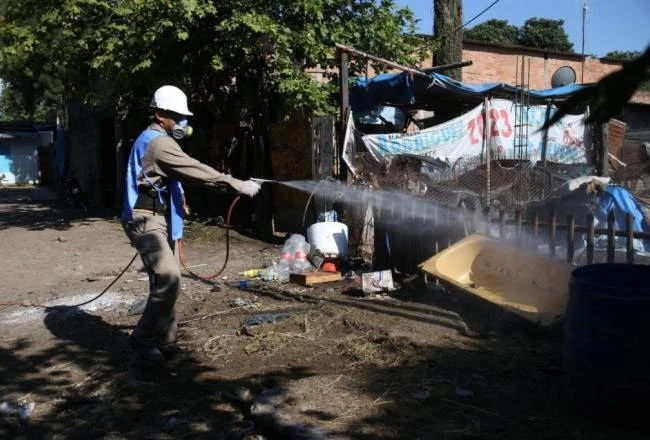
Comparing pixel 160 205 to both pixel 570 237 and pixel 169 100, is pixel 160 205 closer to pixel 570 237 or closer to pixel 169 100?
pixel 169 100

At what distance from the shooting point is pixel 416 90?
1140cm

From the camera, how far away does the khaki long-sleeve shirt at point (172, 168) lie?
495 centimetres

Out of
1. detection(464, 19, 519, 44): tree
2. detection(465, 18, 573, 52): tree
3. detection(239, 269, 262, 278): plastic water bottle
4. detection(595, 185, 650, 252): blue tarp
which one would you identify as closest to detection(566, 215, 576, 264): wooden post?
detection(595, 185, 650, 252): blue tarp

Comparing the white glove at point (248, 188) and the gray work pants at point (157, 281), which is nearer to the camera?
the gray work pants at point (157, 281)

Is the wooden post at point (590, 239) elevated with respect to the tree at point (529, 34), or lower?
lower

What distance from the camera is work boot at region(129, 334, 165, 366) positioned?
15.8 ft

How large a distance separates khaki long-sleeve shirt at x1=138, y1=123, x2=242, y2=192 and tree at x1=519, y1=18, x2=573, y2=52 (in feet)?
145

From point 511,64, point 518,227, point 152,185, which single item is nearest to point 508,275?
point 518,227

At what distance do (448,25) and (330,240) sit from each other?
7025mm

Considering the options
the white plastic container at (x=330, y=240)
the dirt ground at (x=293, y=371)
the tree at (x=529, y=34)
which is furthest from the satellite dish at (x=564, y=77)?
the tree at (x=529, y=34)

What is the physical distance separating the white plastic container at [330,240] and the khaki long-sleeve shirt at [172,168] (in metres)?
3.47

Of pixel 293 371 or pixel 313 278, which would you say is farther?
pixel 313 278

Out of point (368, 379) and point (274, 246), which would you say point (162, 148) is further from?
point (274, 246)

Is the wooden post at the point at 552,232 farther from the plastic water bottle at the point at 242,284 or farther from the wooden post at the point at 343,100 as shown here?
the plastic water bottle at the point at 242,284
